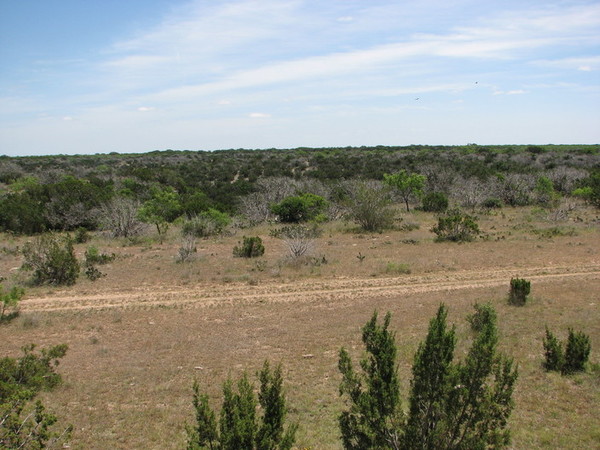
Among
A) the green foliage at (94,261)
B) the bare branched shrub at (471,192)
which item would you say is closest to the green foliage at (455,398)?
the green foliage at (94,261)

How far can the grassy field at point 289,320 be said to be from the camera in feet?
23.2

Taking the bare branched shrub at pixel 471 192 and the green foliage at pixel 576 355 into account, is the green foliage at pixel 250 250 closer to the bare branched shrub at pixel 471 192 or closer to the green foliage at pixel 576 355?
the green foliage at pixel 576 355

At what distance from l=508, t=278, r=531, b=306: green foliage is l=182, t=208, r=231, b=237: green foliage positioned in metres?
13.9

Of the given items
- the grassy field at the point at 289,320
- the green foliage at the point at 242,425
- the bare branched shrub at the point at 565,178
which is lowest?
the grassy field at the point at 289,320

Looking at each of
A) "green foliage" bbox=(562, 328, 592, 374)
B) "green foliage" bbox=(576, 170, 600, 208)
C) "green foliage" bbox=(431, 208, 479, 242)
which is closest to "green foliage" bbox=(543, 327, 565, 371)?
"green foliage" bbox=(562, 328, 592, 374)

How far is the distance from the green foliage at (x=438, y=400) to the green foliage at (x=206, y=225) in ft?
57.8

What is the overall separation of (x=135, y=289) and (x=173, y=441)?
8068 mm

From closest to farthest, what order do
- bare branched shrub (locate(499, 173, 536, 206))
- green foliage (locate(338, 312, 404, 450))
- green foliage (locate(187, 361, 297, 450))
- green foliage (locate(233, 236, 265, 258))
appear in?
1. green foliage (locate(187, 361, 297, 450))
2. green foliage (locate(338, 312, 404, 450))
3. green foliage (locate(233, 236, 265, 258))
4. bare branched shrub (locate(499, 173, 536, 206))

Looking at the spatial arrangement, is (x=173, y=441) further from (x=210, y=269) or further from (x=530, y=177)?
(x=530, y=177)

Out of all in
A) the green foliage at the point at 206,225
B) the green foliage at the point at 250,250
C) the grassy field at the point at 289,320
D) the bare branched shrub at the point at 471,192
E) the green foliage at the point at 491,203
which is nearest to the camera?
the grassy field at the point at 289,320

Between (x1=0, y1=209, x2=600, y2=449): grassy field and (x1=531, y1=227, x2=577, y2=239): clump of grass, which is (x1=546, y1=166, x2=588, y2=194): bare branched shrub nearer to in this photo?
(x1=531, y1=227, x2=577, y2=239): clump of grass

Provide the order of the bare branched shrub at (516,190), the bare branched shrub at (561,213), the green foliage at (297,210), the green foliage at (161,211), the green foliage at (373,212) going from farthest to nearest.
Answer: the bare branched shrub at (516,190) < the green foliage at (297,210) < the bare branched shrub at (561,213) < the green foliage at (373,212) < the green foliage at (161,211)

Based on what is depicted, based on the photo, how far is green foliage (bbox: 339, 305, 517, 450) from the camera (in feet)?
15.6

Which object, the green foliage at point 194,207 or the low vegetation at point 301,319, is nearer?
the low vegetation at point 301,319
